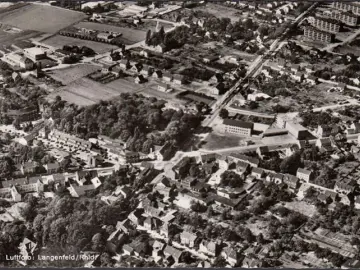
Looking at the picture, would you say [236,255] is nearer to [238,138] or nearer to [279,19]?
[238,138]

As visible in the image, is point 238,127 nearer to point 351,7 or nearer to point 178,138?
point 178,138

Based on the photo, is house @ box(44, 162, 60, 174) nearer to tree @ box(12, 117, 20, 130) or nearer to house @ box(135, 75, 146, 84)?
tree @ box(12, 117, 20, 130)

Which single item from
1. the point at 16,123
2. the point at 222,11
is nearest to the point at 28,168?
the point at 16,123

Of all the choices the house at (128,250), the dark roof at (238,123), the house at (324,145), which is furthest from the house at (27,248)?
the house at (324,145)

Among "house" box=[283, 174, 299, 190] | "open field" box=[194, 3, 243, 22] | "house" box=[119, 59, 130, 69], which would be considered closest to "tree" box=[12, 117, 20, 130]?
"house" box=[119, 59, 130, 69]

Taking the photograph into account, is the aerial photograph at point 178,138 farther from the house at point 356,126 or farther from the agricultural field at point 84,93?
the house at point 356,126
